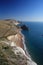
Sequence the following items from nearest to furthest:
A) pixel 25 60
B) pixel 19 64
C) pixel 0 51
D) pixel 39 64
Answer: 1. pixel 19 64
2. pixel 25 60
3. pixel 0 51
4. pixel 39 64

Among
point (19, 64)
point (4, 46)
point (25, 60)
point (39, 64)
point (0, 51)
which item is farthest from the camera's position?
point (39, 64)

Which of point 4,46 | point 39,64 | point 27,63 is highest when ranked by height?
point 4,46

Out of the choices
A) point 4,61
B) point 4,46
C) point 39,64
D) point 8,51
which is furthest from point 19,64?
point 39,64

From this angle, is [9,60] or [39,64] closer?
[9,60]

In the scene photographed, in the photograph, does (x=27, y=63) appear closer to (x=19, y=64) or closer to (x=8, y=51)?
(x=19, y=64)

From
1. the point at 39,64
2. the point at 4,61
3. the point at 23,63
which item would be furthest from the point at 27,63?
the point at 39,64

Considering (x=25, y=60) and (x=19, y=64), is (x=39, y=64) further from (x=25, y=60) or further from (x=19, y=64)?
(x=19, y=64)

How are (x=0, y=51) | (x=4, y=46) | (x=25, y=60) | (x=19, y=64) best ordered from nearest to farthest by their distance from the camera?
1. (x=19, y=64)
2. (x=25, y=60)
3. (x=0, y=51)
4. (x=4, y=46)

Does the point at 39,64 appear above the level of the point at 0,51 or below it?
below

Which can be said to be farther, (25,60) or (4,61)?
(25,60)
